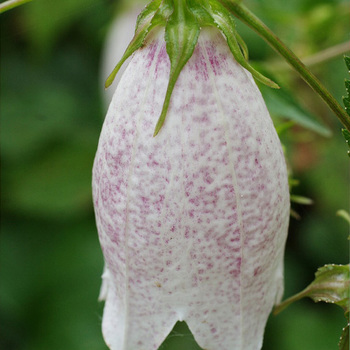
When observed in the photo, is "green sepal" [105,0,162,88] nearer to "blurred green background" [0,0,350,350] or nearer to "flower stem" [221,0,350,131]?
"flower stem" [221,0,350,131]

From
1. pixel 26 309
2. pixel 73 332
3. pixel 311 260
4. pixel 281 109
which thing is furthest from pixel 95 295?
pixel 281 109

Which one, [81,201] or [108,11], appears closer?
[81,201]

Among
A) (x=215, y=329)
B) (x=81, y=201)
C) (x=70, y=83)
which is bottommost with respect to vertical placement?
(x=215, y=329)

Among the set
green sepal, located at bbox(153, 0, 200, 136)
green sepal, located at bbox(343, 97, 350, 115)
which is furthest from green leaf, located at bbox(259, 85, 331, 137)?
green sepal, located at bbox(153, 0, 200, 136)

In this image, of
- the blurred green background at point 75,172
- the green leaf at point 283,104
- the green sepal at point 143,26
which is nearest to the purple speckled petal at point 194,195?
the green sepal at point 143,26

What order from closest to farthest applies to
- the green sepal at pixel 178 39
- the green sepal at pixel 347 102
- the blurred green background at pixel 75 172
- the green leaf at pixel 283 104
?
1. the green sepal at pixel 178 39
2. the green sepal at pixel 347 102
3. the green leaf at pixel 283 104
4. the blurred green background at pixel 75 172

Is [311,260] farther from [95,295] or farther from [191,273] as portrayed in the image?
[191,273]

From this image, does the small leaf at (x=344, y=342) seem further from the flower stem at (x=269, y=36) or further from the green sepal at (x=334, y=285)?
the flower stem at (x=269, y=36)
